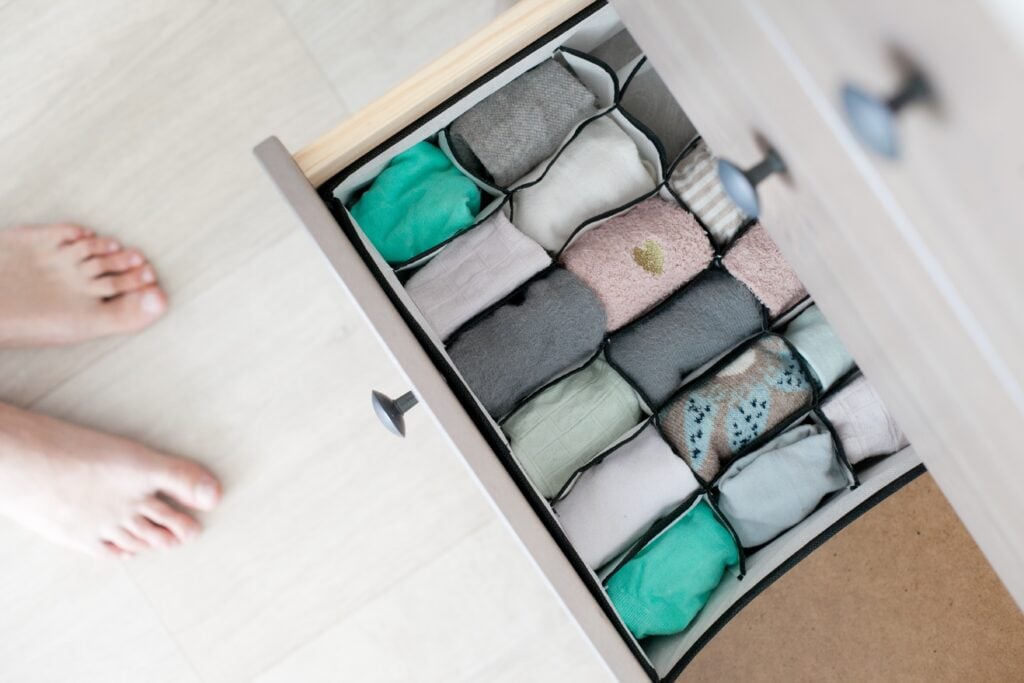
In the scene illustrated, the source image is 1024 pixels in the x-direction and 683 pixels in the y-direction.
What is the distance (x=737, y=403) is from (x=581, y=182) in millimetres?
240

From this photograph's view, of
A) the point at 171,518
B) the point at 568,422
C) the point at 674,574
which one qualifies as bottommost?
the point at 674,574

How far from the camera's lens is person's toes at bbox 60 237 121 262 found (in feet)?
3.53

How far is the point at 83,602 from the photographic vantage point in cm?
112

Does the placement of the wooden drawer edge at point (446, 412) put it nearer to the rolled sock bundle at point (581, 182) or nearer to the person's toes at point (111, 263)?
the rolled sock bundle at point (581, 182)

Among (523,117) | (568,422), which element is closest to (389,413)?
(568,422)

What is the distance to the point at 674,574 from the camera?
0.79 metres

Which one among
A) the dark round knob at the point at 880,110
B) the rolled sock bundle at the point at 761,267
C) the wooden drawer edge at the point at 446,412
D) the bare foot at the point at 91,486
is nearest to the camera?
the dark round knob at the point at 880,110

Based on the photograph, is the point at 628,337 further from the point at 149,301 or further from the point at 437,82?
the point at 149,301

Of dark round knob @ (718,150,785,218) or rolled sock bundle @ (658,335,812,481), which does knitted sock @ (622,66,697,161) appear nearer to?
rolled sock bundle @ (658,335,812,481)

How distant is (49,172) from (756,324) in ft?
2.89

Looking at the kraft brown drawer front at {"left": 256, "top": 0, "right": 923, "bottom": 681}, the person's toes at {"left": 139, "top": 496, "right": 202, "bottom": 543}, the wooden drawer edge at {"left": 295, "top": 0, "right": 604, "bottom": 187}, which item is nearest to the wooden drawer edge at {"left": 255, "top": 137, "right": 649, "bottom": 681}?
the wooden drawer edge at {"left": 295, "top": 0, "right": 604, "bottom": 187}

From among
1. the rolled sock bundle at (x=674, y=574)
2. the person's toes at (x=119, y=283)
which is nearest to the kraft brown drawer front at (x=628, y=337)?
the rolled sock bundle at (x=674, y=574)

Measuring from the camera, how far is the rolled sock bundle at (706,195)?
0.77m

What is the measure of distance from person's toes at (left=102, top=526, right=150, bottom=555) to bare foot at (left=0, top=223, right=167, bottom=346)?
9.5 inches
